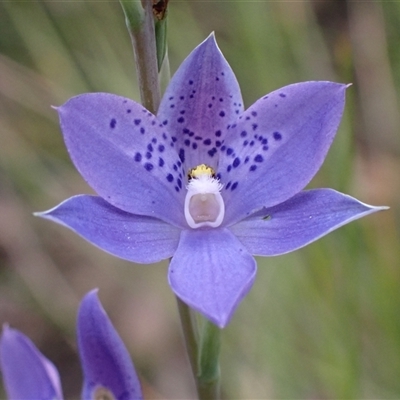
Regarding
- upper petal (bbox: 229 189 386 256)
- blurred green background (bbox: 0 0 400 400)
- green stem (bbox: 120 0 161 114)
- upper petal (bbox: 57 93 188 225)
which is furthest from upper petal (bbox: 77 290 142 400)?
blurred green background (bbox: 0 0 400 400)

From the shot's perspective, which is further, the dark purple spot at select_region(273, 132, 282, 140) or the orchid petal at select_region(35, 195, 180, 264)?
the dark purple spot at select_region(273, 132, 282, 140)

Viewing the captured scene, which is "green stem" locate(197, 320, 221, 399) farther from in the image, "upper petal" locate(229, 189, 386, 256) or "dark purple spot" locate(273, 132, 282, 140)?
"dark purple spot" locate(273, 132, 282, 140)

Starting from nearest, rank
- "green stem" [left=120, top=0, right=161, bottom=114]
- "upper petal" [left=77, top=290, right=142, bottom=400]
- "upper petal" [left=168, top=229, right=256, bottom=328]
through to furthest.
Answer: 1. "upper petal" [left=168, top=229, right=256, bottom=328]
2. "green stem" [left=120, top=0, right=161, bottom=114]
3. "upper petal" [left=77, top=290, right=142, bottom=400]

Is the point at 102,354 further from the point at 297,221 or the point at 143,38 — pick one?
the point at 143,38

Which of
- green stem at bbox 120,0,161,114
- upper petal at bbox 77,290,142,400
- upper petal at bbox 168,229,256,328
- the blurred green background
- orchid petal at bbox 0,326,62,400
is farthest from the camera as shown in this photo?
the blurred green background

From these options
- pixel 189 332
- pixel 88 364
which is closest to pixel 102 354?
pixel 88 364

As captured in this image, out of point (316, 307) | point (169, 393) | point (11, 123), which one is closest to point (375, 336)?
point (316, 307)

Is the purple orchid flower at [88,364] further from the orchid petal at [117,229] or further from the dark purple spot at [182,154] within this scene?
the dark purple spot at [182,154]
